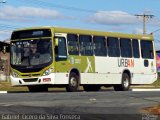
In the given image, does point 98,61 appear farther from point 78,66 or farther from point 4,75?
point 4,75

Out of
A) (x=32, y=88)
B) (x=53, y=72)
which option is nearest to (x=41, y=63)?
(x=53, y=72)

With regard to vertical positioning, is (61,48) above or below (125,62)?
above

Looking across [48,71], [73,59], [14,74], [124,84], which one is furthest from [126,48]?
[14,74]

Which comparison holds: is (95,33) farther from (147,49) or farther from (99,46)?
(147,49)

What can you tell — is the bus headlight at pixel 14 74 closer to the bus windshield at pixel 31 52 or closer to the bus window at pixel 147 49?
the bus windshield at pixel 31 52

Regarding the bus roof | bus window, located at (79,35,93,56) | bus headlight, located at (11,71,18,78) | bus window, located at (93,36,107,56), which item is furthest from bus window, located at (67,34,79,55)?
bus headlight, located at (11,71,18,78)

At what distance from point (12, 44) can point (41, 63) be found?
2291mm

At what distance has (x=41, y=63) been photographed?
98.3ft

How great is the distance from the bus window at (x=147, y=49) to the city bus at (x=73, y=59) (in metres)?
0.52

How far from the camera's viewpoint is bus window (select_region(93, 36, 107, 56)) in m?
33.1

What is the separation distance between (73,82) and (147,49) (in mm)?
8004

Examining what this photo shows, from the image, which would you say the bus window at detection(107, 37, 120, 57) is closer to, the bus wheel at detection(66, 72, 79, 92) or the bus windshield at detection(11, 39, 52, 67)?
the bus wheel at detection(66, 72, 79, 92)

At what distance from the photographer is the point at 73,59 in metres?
31.1

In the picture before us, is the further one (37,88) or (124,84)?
(124,84)
